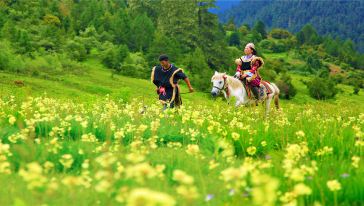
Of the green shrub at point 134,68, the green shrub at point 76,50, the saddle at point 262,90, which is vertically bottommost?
the green shrub at point 134,68

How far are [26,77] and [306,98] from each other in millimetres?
43471

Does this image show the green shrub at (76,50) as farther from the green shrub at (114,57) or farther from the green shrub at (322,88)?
the green shrub at (322,88)

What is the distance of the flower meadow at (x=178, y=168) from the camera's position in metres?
3.34

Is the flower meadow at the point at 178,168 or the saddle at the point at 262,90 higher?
the flower meadow at the point at 178,168

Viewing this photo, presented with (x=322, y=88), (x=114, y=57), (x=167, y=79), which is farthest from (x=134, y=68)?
(x=167, y=79)

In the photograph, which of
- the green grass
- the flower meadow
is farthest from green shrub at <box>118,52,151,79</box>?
the flower meadow

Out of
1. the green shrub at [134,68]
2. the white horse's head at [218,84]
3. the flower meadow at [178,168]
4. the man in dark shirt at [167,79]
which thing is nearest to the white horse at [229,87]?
the white horse's head at [218,84]

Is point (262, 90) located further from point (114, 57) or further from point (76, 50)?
point (76, 50)

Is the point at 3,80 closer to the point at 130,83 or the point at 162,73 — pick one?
the point at 130,83

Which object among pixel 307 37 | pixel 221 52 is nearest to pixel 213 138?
pixel 221 52

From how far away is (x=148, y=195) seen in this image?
2.24 m

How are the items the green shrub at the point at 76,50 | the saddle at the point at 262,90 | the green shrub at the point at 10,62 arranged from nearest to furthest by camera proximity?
1. the saddle at the point at 262,90
2. the green shrub at the point at 10,62
3. the green shrub at the point at 76,50

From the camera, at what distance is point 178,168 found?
6059 mm

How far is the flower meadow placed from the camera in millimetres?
3338
